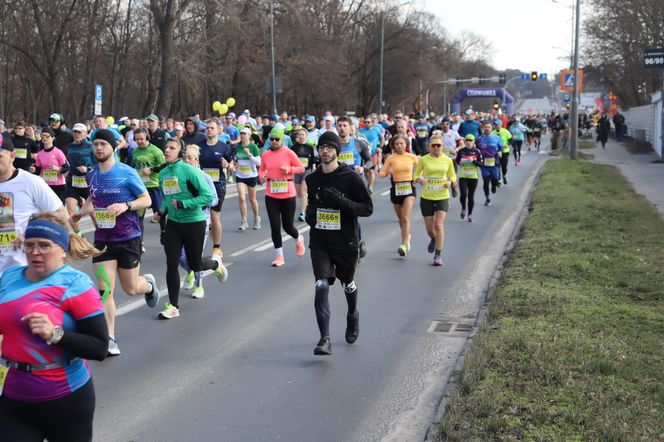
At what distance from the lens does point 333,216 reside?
26.1 ft

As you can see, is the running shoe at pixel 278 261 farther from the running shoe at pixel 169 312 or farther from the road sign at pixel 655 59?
the road sign at pixel 655 59

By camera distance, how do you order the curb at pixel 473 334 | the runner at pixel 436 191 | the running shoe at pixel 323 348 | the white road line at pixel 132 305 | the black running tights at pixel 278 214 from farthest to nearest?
1. the runner at pixel 436 191
2. the black running tights at pixel 278 214
3. the white road line at pixel 132 305
4. the running shoe at pixel 323 348
5. the curb at pixel 473 334

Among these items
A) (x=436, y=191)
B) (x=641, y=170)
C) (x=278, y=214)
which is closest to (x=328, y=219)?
(x=278, y=214)

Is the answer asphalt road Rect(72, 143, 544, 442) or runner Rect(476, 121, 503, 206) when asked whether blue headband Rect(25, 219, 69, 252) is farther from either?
runner Rect(476, 121, 503, 206)

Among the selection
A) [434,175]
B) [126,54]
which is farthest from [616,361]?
[126,54]

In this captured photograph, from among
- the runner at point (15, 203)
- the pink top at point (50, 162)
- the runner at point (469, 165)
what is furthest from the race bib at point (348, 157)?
the runner at point (15, 203)

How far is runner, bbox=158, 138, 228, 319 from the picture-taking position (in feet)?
30.1

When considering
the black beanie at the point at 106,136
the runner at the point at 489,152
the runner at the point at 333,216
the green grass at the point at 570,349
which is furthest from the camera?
the runner at the point at 489,152

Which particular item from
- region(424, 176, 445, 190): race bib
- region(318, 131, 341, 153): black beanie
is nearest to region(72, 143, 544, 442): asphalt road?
region(424, 176, 445, 190): race bib

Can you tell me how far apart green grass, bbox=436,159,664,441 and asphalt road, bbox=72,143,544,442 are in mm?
401

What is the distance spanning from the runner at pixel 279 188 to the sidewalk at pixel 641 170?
7632 mm

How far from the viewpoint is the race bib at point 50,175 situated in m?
14.3

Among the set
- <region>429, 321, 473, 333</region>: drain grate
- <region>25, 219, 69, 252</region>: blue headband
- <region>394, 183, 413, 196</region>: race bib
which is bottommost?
<region>429, 321, 473, 333</region>: drain grate

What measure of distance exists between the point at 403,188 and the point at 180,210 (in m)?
4.85
